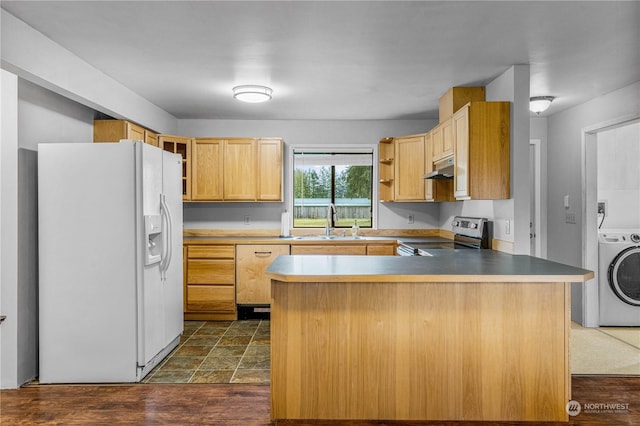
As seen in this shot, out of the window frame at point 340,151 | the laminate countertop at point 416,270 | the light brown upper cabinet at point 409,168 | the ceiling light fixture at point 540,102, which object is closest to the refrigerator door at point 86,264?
the laminate countertop at point 416,270

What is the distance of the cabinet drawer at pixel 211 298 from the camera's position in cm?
461

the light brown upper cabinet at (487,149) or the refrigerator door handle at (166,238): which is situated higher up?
the light brown upper cabinet at (487,149)

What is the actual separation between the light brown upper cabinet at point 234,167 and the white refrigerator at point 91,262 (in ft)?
6.53

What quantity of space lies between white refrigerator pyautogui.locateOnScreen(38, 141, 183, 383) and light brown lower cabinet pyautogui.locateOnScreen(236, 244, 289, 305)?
5.64 feet

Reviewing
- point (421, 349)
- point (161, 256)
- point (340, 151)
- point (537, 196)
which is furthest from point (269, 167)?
point (537, 196)

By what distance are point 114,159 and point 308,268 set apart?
1693 mm

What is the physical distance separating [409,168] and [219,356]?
297cm

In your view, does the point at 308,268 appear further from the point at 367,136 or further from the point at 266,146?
the point at 367,136

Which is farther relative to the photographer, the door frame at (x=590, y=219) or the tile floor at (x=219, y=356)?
the door frame at (x=590, y=219)

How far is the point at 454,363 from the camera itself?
232 cm

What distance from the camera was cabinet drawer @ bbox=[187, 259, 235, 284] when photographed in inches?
182

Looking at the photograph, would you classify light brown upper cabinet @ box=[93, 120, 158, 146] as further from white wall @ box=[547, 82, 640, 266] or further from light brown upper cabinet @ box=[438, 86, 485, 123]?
white wall @ box=[547, 82, 640, 266]

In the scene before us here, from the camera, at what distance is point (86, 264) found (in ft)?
→ 9.53

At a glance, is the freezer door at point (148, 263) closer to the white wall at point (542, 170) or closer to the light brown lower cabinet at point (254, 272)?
the light brown lower cabinet at point (254, 272)
